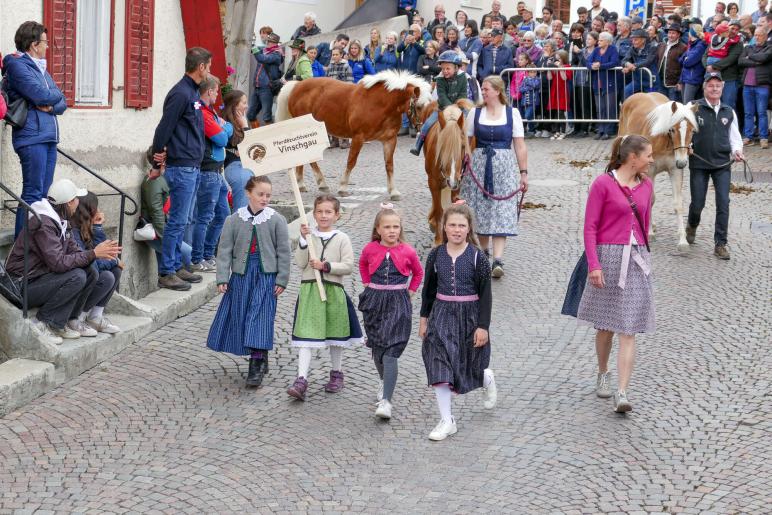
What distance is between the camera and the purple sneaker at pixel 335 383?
823cm

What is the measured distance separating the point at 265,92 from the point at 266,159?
51.2ft

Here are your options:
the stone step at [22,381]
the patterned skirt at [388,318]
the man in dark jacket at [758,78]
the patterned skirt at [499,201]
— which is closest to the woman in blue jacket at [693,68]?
the man in dark jacket at [758,78]

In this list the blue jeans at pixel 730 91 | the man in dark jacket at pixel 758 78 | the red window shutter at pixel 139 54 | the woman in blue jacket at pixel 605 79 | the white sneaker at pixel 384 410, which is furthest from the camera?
the woman in blue jacket at pixel 605 79

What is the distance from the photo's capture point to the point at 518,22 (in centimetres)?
2542

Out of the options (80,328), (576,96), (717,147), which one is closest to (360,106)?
(717,147)

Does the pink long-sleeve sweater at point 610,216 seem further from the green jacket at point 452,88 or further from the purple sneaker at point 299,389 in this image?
the green jacket at point 452,88

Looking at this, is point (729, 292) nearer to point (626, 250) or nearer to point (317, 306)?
point (626, 250)

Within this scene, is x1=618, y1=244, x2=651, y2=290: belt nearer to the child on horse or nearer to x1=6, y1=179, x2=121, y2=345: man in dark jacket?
x1=6, y1=179, x2=121, y2=345: man in dark jacket

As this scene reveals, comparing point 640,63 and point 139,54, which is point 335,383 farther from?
point 640,63

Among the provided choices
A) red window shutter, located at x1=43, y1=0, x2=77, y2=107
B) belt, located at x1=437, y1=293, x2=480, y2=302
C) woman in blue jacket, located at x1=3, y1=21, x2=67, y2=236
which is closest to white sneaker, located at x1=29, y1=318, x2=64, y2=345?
woman in blue jacket, located at x1=3, y1=21, x2=67, y2=236

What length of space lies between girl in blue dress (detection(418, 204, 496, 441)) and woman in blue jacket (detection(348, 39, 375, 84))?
16.3 metres

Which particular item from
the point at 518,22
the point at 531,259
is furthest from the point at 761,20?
the point at 531,259

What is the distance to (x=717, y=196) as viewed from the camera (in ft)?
42.2

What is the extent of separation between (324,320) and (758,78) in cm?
1418
